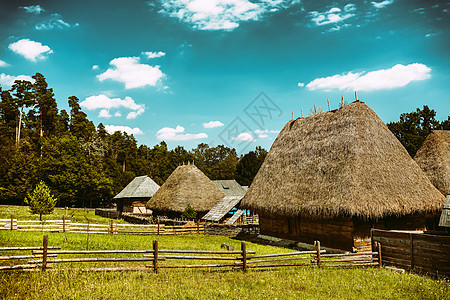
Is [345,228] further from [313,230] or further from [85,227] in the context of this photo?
[85,227]

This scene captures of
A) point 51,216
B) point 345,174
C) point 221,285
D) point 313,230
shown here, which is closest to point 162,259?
point 221,285

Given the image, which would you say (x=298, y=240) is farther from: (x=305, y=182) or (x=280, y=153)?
(x=280, y=153)

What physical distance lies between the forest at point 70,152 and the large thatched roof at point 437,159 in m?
23.5

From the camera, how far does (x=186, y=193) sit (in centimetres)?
3256

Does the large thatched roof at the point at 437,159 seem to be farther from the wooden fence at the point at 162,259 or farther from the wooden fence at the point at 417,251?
the wooden fence at the point at 162,259

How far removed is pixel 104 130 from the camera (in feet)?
263

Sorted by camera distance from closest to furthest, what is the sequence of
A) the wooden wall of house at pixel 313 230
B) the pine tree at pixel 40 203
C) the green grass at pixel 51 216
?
the wooden wall of house at pixel 313 230 → the pine tree at pixel 40 203 → the green grass at pixel 51 216

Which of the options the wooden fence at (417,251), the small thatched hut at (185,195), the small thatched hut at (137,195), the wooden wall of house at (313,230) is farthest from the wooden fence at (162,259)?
the small thatched hut at (137,195)

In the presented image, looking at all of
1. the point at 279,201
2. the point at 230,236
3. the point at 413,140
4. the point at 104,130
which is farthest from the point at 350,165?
the point at 104,130

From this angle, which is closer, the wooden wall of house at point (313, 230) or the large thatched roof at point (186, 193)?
the wooden wall of house at point (313, 230)

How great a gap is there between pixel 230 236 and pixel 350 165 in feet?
39.3

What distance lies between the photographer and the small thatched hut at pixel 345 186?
15.5 meters

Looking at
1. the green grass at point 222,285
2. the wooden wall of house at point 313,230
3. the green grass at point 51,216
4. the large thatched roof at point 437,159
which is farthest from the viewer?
the green grass at point 51,216

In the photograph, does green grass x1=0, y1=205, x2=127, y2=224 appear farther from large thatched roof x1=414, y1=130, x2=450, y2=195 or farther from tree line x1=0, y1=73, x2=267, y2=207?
large thatched roof x1=414, y1=130, x2=450, y2=195
